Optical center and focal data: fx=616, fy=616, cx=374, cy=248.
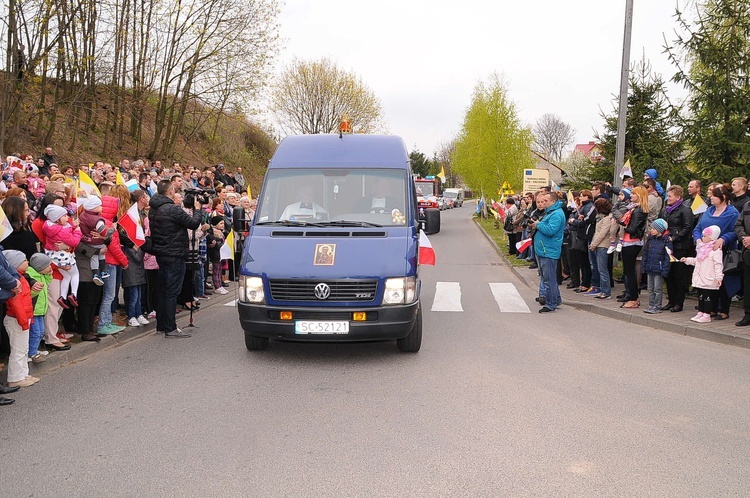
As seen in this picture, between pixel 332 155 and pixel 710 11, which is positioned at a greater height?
pixel 710 11

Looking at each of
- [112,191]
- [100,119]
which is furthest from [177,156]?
[112,191]

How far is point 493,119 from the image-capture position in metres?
43.4

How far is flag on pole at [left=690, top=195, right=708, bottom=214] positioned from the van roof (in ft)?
18.2

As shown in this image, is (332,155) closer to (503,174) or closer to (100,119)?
(100,119)

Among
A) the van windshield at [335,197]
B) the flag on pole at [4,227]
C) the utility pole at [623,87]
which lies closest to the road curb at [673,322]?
the utility pole at [623,87]

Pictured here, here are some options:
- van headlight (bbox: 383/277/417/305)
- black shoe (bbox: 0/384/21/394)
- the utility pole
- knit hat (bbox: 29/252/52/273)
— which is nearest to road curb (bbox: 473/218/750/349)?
the utility pole

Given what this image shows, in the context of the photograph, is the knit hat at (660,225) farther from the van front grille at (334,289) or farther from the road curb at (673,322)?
the van front grille at (334,289)

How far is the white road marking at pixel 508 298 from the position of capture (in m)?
11.2

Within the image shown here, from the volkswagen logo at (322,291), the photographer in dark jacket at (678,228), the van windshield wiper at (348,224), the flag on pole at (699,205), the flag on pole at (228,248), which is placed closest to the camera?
the volkswagen logo at (322,291)

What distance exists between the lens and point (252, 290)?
23.1 feet

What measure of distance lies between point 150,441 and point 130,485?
78cm

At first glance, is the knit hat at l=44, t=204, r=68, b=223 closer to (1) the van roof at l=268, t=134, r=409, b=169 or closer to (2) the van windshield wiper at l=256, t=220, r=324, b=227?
(2) the van windshield wiper at l=256, t=220, r=324, b=227

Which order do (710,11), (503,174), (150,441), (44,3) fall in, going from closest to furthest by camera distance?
(150,441) < (710,11) < (44,3) < (503,174)

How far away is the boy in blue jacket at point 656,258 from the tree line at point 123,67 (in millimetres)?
16516
